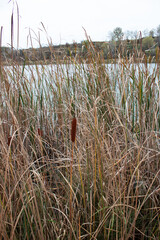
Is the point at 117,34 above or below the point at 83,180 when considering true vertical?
above

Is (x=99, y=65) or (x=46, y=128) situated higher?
(x=99, y=65)

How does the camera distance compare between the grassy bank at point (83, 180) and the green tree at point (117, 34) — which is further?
the green tree at point (117, 34)

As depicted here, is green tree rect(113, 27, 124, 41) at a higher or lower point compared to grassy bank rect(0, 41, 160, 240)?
higher

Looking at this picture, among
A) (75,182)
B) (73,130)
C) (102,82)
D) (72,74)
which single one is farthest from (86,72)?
(73,130)

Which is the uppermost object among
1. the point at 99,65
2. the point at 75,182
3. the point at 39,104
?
the point at 99,65

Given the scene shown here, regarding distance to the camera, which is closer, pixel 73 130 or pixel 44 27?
pixel 73 130

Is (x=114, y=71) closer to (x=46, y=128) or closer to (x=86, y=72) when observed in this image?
(x=86, y=72)

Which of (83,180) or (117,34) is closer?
(83,180)

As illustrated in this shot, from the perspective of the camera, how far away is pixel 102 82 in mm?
1694

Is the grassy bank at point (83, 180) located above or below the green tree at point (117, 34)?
below

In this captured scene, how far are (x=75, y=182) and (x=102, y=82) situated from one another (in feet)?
2.63

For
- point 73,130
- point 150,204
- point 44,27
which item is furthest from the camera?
point 44,27

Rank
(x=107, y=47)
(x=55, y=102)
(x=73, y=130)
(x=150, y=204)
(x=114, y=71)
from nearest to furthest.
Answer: (x=73, y=130)
(x=150, y=204)
(x=55, y=102)
(x=114, y=71)
(x=107, y=47)

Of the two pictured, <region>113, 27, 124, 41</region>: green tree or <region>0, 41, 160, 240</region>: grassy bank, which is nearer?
<region>0, 41, 160, 240</region>: grassy bank
